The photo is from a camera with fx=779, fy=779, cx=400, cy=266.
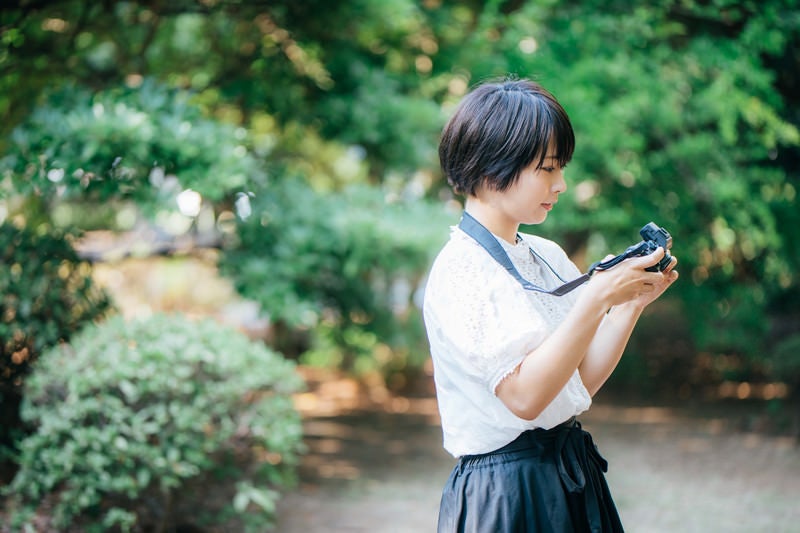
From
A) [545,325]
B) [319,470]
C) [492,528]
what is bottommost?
[319,470]

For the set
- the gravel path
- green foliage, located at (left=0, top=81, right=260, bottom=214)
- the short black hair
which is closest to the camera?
the short black hair

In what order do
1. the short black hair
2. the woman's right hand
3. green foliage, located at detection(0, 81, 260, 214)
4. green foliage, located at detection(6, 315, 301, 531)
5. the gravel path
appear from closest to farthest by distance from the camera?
the woman's right hand < the short black hair < green foliage, located at detection(6, 315, 301, 531) < green foliage, located at detection(0, 81, 260, 214) < the gravel path

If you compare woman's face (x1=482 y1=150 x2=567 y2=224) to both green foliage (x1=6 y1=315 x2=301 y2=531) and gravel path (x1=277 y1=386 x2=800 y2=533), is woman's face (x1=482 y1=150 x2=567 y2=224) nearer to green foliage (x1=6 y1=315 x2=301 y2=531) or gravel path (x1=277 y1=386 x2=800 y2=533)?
green foliage (x1=6 y1=315 x2=301 y2=531)

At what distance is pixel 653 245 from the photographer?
147 centimetres

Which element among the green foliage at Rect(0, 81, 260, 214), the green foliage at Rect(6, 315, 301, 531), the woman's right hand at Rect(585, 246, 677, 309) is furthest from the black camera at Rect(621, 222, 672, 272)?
the green foliage at Rect(0, 81, 260, 214)

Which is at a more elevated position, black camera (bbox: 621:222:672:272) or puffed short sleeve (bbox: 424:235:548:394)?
black camera (bbox: 621:222:672:272)

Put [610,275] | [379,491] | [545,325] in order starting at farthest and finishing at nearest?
[379,491], [545,325], [610,275]

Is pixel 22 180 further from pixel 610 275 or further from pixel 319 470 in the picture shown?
pixel 610 275

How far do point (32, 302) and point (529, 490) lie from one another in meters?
4.05

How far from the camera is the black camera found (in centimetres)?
146

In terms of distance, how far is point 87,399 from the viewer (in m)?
4.01

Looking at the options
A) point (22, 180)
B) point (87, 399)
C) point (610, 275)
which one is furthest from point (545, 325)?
point (22, 180)

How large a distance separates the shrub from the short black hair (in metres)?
3.80

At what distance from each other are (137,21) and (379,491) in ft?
14.3
